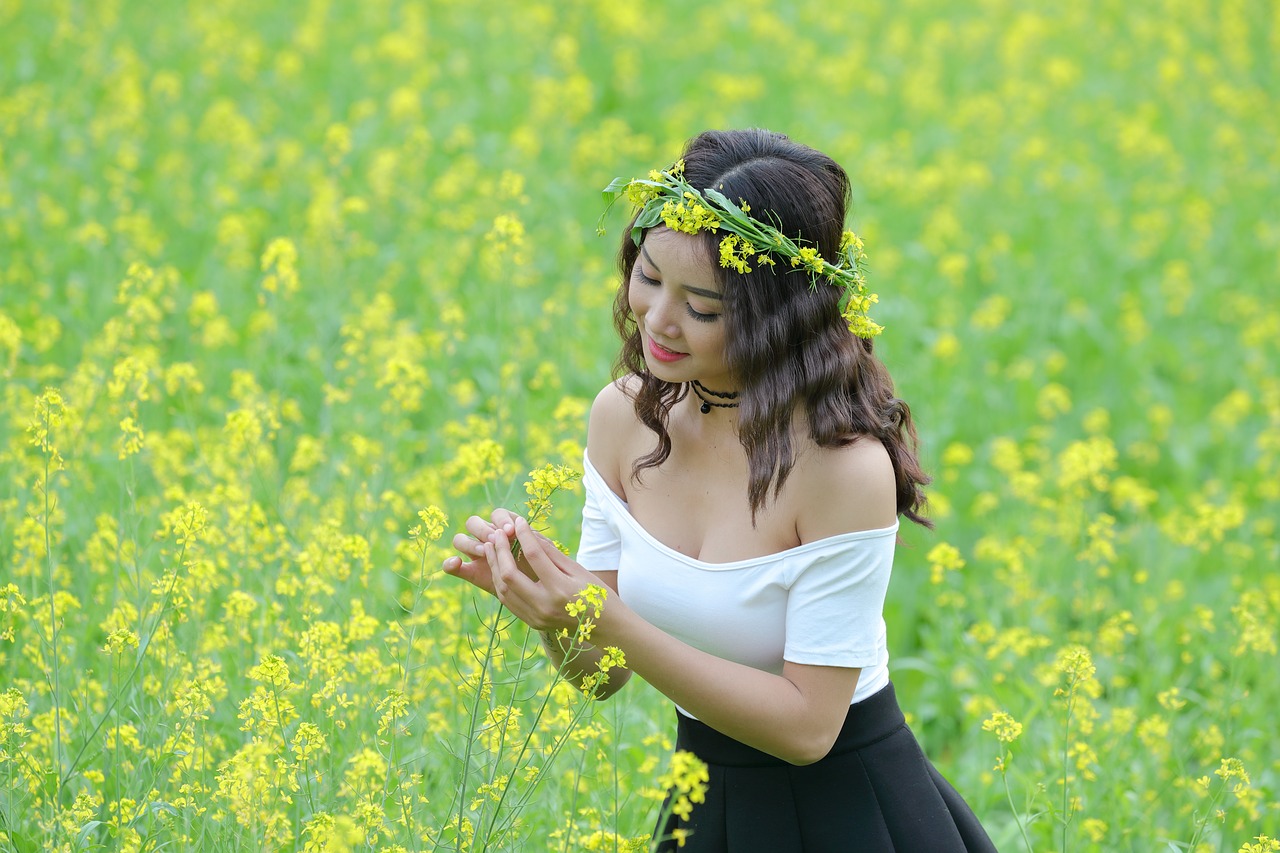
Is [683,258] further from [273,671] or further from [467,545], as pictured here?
[273,671]

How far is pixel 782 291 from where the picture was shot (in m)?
2.16

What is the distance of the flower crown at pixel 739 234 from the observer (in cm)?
208

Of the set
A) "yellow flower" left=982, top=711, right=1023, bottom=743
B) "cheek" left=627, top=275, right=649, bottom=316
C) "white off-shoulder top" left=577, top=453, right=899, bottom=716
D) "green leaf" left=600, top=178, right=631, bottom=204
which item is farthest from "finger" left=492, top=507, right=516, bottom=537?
"yellow flower" left=982, top=711, right=1023, bottom=743

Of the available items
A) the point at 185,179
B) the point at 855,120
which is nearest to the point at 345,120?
the point at 185,179

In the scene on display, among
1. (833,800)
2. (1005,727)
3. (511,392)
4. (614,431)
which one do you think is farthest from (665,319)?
(511,392)

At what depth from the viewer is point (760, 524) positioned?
7.22 feet

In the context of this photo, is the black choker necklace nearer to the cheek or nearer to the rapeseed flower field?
the cheek

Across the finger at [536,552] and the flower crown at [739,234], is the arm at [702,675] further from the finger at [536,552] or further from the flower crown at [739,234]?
the flower crown at [739,234]

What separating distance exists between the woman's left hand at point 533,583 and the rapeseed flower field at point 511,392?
238 mm

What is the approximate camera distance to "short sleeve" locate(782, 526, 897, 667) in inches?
82.9

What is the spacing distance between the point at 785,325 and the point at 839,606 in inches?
19.5

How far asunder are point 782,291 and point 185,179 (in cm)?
509

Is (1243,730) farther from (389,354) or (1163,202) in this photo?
(1163,202)

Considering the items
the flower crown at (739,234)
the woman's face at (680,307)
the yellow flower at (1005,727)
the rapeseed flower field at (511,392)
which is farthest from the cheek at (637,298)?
the yellow flower at (1005,727)
